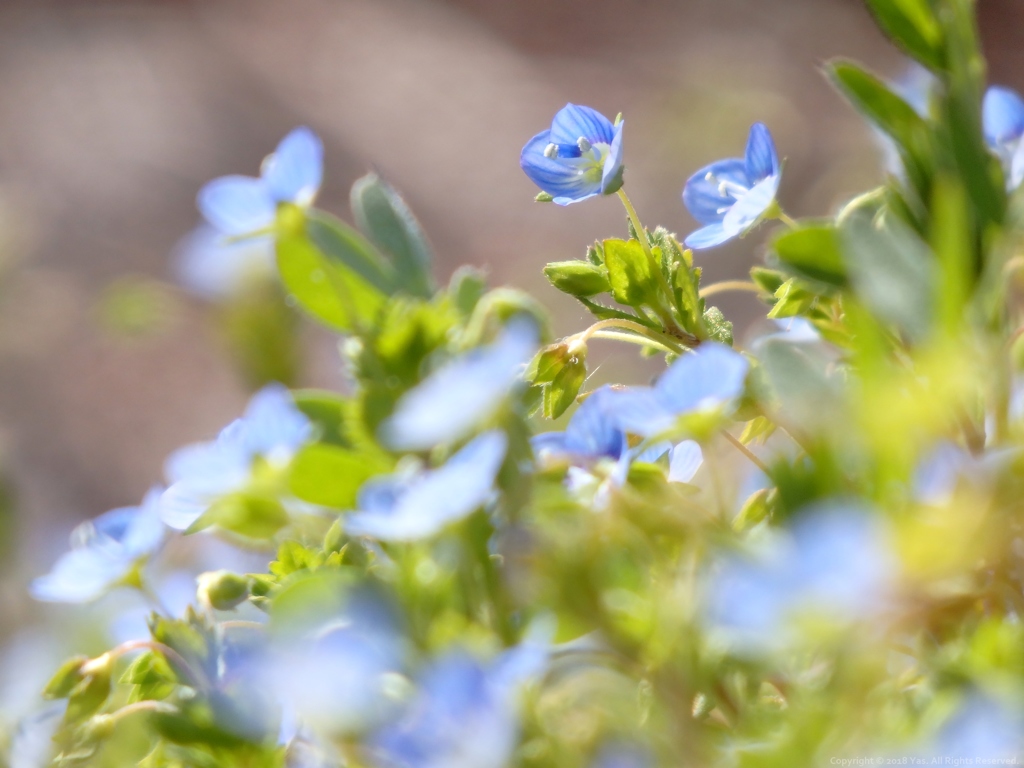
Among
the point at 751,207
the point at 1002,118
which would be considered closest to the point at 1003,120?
the point at 1002,118

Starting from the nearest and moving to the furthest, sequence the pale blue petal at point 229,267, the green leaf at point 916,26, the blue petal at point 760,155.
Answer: the green leaf at point 916,26 < the blue petal at point 760,155 < the pale blue petal at point 229,267

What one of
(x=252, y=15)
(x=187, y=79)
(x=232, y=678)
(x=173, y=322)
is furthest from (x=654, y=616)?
(x=252, y=15)

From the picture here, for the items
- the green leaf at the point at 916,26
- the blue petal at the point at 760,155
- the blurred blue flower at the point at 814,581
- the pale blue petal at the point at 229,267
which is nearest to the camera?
the blurred blue flower at the point at 814,581

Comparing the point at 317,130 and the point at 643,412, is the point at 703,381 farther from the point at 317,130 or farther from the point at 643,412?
the point at 317,130

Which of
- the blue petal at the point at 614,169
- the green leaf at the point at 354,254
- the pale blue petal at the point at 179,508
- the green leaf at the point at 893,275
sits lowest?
the pale blue petal at the point at 179,508

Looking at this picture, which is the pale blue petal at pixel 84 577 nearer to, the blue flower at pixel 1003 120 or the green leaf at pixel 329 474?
the green leaf at pixel 329 474

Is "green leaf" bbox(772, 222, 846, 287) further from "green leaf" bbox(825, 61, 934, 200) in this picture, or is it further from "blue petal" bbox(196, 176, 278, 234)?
"blue petal" bbox(196, 176, 278, 234)

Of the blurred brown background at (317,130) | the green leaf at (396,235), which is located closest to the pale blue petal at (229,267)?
the blurred brown background at (317,130)
